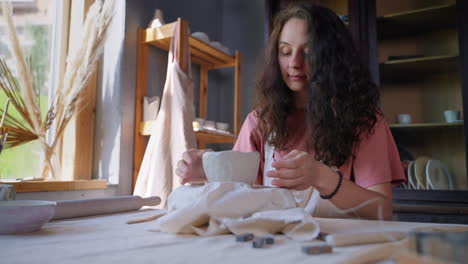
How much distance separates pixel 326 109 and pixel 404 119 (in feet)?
3.10

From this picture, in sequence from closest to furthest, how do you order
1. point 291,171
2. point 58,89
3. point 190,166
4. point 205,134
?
point 291,171
point 190,166
point 58,89
point 205,134

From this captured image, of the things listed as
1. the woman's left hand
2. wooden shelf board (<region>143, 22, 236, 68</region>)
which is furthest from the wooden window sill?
the woman's left hand

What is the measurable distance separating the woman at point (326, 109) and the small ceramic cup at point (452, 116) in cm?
79

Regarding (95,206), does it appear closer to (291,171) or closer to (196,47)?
(291,171)

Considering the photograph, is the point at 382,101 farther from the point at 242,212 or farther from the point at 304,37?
the point at 242,212

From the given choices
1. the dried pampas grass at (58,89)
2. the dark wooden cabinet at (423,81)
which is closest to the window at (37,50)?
the dried pampas grass at (58,89)

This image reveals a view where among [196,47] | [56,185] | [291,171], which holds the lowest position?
[56,185]

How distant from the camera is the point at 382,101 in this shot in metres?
1.85

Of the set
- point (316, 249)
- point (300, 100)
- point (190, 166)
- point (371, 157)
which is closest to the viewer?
point (316, 249)

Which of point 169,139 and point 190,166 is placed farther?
point 169,139

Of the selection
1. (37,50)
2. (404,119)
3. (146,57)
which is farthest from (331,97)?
(37,50)

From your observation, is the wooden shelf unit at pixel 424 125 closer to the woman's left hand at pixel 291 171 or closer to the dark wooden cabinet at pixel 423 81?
the dark wooden cabinet at pixel 423 81

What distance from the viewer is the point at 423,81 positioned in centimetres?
182

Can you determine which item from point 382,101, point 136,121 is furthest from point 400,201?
point 136,121
